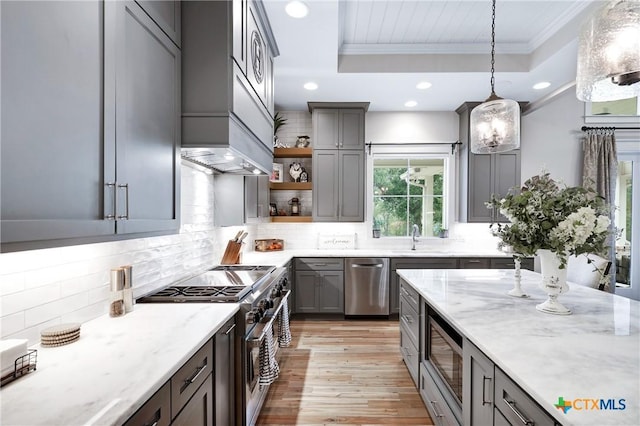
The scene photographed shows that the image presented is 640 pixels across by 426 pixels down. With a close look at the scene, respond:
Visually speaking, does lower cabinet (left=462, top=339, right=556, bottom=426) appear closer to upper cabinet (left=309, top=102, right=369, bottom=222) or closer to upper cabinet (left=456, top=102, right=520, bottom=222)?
upper cabinet (left=309, top=102, right=369, bottom=222)

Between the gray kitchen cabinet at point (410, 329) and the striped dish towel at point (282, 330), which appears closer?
the gray kitchen cabinet at point (410, 329)

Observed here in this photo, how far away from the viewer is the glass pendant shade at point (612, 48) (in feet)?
4.20

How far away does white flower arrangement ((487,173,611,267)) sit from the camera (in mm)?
1479

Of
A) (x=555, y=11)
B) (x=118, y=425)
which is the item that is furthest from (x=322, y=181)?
(x=118, y=425)

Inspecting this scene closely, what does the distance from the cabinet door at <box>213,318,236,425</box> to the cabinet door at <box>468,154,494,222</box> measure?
3.76 meters

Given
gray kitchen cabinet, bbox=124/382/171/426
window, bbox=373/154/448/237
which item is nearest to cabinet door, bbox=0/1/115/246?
gray kitchen cabinet, bbox=124/382/171/426

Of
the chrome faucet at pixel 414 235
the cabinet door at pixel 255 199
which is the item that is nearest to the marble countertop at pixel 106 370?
the cabinet door at pixel 255 199

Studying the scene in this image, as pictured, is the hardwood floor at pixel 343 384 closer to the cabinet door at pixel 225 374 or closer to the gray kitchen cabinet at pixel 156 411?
the cabinet door at pixel 225 374

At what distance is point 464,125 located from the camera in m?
4.48

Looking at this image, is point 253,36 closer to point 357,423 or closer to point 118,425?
point 118,425

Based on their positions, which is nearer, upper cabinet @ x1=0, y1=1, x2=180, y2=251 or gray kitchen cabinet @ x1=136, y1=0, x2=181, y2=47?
upper cabinet @ x1=0, y1=1, x2=180, y2=251

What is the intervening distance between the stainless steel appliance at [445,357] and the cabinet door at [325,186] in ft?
7.99

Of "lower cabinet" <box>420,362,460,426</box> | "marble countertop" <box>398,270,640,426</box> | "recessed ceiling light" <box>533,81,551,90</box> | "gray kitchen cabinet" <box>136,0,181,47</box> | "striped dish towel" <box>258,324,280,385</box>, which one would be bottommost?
"lower cabinet" <box>420,362,460,426</box>

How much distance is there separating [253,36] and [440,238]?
3.73m
